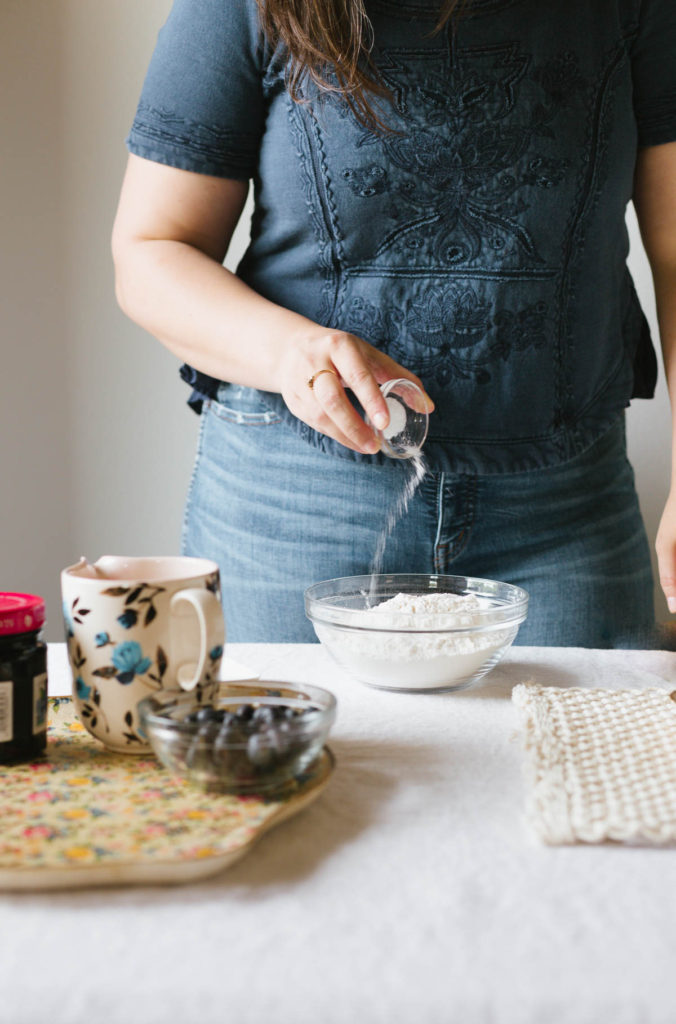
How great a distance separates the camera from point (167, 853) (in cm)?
47

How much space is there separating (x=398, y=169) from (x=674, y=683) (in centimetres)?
60

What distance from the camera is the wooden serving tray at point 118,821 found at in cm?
45

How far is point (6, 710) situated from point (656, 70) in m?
0.98

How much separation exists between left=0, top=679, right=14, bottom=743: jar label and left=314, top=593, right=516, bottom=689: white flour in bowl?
27cm

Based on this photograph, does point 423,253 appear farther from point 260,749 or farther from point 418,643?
point 260,749

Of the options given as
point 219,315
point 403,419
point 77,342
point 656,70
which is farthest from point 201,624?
point 77,342

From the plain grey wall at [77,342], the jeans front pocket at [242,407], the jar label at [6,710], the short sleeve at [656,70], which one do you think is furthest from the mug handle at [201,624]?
the plain grey wall at [77,342]

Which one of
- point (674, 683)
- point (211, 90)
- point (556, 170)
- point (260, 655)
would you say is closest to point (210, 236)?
point (211, 90)

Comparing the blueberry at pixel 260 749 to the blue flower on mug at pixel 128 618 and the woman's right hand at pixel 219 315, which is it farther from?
the woman's right hand at pixel 219 315

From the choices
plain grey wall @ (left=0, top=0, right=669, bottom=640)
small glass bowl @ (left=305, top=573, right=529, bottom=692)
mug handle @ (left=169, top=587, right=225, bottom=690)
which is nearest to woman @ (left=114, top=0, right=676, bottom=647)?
small glass bowl @ (left=305, top=573, right=529, bottom=692)

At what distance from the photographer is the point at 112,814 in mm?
518

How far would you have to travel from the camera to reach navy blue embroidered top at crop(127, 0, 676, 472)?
3.39ft

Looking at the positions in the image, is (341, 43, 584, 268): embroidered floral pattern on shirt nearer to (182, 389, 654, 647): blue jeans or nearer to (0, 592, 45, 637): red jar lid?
(182, 389, 654, 647): blue jeans

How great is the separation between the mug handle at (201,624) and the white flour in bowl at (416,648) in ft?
0.55
